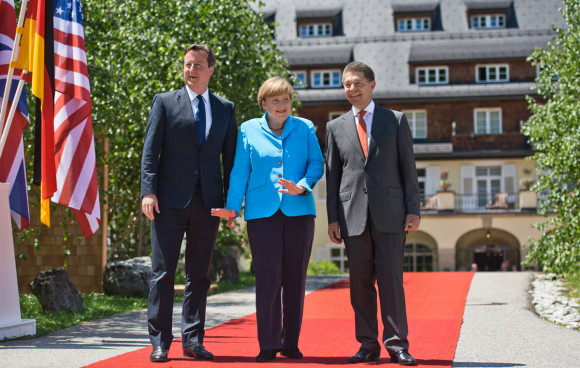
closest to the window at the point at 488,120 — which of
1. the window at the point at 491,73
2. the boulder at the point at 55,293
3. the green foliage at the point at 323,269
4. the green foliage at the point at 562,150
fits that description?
the window at the point at 491,73

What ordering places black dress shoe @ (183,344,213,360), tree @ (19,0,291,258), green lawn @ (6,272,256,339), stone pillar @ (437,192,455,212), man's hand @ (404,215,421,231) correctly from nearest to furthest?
black dress shoe @ (183,344,213,360), man's hand @ (404,215,421,231), green lawn @ (6,272,256,339), tree @ (19,0,291,258), stone pillar @ (437,192,455,212)

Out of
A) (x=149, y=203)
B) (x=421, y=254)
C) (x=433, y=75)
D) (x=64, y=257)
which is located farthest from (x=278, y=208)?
(x=433, y=75)

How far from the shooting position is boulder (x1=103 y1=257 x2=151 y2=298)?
1289cm

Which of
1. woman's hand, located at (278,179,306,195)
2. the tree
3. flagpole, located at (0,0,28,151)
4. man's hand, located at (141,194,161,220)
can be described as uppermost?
the tree

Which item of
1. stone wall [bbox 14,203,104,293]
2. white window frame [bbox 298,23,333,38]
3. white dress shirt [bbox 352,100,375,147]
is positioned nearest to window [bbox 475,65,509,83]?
white window frame [bbox 298,23,333,38]

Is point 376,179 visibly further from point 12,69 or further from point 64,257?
point 64,257

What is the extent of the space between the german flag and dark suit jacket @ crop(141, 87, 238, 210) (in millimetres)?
2009

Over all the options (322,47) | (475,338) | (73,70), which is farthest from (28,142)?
(322,47)

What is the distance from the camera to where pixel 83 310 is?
10.0m

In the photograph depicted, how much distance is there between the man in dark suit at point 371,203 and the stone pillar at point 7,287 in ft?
10.6

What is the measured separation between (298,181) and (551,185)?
9.68 m

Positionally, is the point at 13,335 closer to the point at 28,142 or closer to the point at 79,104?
the point at 79,104

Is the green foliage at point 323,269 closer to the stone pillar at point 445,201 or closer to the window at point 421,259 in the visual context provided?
the window at point 421,259

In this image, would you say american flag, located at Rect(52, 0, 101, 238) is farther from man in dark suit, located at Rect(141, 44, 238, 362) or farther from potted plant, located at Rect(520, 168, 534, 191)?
potted plant, located at Rect(520, 168, 534, 191)
